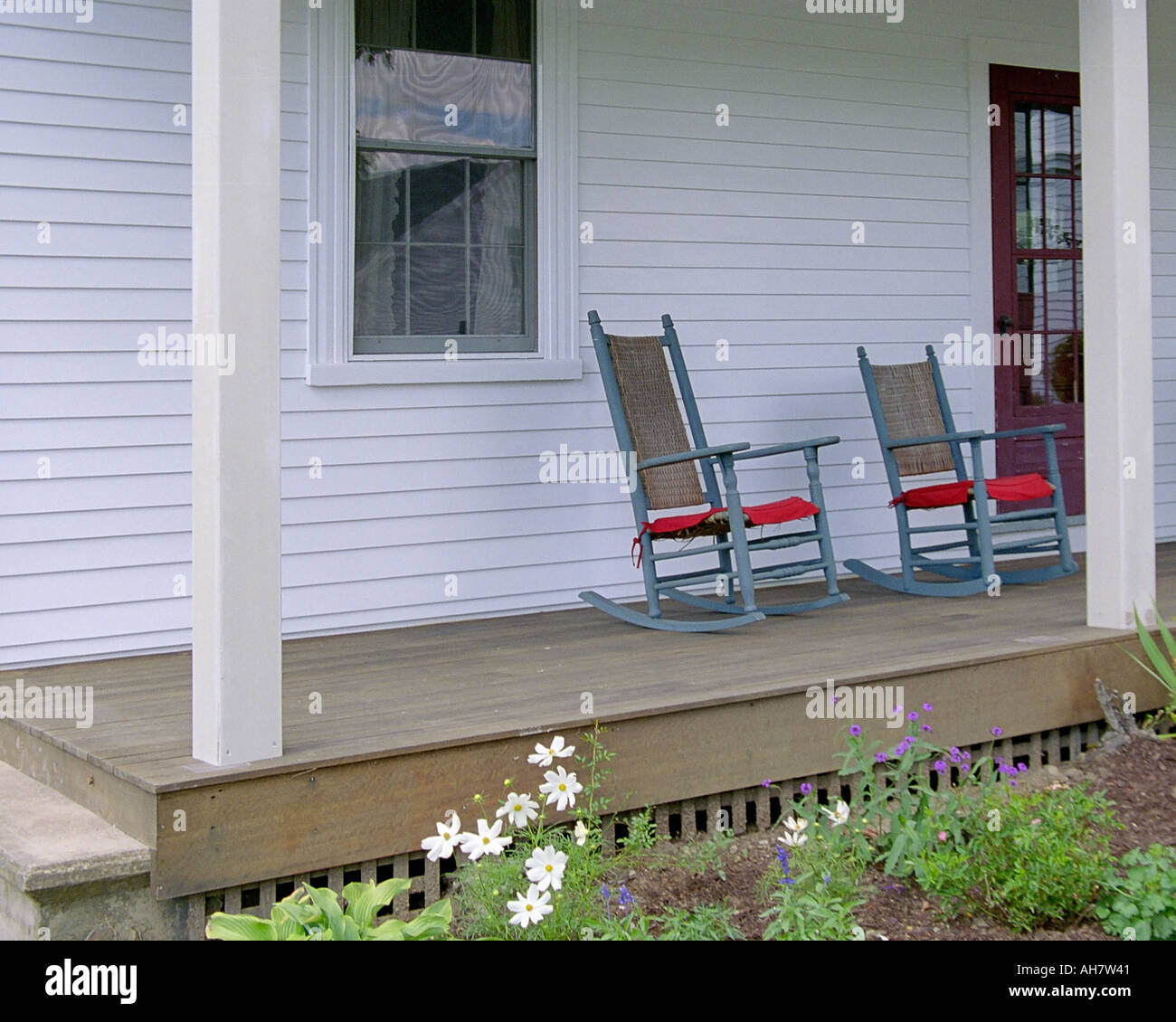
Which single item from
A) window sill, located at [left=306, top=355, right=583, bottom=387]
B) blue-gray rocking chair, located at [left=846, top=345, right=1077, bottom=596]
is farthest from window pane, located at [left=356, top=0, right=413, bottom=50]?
blue-gray rocking chair, located at [left=846, top=345, right=1077, bottom=596]

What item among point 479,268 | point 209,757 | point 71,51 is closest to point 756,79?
point 479,268

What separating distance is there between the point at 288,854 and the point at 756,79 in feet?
12.2

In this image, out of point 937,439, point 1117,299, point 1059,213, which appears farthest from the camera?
point 1059,213

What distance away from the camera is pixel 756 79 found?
18.1 ft

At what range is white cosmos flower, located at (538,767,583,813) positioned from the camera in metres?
2.94

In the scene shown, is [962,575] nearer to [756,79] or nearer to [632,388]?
[632,388]

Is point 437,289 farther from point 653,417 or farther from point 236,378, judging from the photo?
point 236,378

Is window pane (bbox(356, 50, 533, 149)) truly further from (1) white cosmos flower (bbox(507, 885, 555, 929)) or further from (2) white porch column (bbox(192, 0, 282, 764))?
(1) white cosmos flower (bbox(507, 885, 555, 929))

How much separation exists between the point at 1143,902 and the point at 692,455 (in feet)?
6.93

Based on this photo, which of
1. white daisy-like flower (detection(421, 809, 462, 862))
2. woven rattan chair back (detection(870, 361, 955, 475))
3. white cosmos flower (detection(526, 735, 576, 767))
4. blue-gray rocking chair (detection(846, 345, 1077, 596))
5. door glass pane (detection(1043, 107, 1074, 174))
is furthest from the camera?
door glass pane (detection(1043, 107, 1074, 174))

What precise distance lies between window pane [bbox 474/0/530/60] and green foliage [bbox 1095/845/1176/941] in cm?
337

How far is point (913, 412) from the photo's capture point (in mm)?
5695

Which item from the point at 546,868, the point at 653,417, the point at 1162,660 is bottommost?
the point at 546,868

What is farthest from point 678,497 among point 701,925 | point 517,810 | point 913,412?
point 701,925
